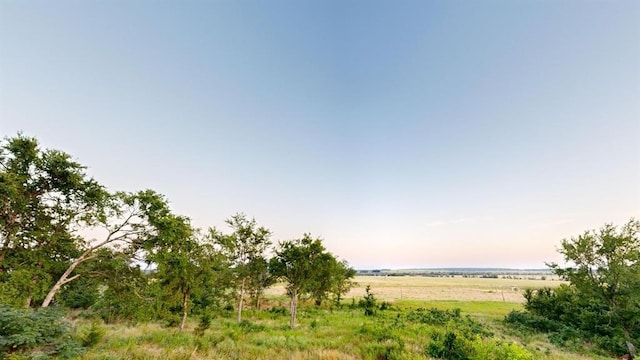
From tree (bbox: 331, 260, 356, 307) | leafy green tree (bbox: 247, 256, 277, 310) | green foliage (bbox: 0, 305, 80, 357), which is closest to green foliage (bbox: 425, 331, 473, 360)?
green foliage (bbox: 0, 305, 80, 357)

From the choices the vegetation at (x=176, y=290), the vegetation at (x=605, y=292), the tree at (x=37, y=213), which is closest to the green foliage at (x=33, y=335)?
the vegetation at (x=176, y=290)

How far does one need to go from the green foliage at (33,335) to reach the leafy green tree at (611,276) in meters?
28.0

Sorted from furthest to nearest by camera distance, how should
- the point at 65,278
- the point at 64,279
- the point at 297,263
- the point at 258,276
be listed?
1. the point at 258,276
2. the point at 297,263
3. the point at 65,278
4. the point at 64,279

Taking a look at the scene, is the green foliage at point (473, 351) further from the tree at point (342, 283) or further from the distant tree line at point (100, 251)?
the tree at point (342, 283)

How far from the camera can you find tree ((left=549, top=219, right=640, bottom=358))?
17.3m

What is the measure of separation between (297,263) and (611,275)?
20643 millimetres

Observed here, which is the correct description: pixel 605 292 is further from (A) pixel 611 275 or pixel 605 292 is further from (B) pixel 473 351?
(B) pixel 473 351

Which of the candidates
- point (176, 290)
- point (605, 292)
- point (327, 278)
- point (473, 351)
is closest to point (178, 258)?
point (176, 290)

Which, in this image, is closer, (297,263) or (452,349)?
(452,349)

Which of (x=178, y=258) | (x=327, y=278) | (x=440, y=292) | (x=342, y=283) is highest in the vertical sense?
(x=178, y=258)

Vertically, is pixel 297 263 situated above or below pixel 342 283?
above

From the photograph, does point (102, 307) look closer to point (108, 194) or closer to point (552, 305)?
point (108, 194)

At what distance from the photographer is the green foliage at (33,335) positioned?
340 inches

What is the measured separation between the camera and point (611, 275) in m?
17.8
